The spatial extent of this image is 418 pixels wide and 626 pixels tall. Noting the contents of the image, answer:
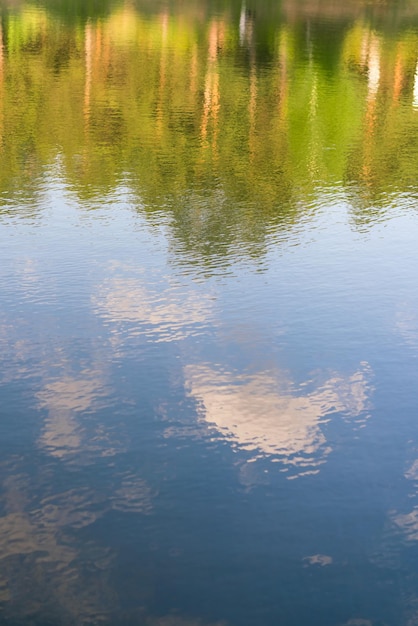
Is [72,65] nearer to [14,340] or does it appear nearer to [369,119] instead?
[369,119]

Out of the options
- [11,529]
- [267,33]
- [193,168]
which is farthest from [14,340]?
[267,33]

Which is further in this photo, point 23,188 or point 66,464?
point 23,188

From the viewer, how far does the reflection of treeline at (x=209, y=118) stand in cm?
3125

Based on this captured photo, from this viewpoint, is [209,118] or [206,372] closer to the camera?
[206,372]

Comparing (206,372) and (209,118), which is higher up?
(209,118)

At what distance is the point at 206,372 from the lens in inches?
730

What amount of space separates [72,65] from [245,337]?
143 feet

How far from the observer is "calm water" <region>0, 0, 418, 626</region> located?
12883 mm

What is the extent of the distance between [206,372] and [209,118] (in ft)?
85.9

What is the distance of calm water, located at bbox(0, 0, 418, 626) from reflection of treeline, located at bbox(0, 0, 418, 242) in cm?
20

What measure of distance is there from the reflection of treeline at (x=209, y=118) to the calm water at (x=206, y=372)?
204mm

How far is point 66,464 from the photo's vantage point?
50.3ft

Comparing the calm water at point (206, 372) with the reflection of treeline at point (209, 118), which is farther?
the reflection of treeline at point (209, 118)

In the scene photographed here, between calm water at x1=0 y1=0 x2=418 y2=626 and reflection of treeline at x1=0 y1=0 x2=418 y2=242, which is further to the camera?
reflection of treeline at x1=0 y1=0 x2=418 y2=242
